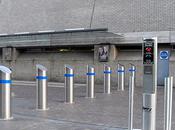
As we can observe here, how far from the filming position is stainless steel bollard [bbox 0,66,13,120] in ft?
29.1

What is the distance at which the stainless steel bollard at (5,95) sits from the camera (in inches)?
349

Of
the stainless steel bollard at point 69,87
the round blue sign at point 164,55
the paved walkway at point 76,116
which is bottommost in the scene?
the paved walkway at point 76,116

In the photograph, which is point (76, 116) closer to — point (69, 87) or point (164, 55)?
point (69, 87)

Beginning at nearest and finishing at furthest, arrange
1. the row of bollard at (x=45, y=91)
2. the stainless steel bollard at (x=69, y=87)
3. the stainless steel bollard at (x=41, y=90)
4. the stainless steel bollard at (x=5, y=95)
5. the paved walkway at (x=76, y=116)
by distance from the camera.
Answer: the row of bollard at (x=45, y=91), the paved walkway at (x=76, y=116), the stainless steel bollard at (x=5, y=95), the stainless steel bollard at (x=41, y=90), the stainless steel bollard at (x=69, y=87)

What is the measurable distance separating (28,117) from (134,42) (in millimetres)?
→ 12362

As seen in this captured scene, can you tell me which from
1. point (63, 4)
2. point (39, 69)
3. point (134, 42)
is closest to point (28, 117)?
point (39, 69)

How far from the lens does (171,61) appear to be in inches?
769

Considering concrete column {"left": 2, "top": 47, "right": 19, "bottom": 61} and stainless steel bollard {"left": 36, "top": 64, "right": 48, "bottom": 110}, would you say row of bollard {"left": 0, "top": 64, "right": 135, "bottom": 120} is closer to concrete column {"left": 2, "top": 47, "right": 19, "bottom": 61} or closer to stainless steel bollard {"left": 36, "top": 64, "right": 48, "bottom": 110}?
stainless steel bollard {"left": 36, "top": 64, "right": 48, "bottom": 110}

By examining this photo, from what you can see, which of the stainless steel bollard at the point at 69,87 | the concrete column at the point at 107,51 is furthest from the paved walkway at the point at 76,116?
the concrete column at the point at 107,51

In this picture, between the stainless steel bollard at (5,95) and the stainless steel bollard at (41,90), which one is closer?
the stainless steel bollard at (5,95)

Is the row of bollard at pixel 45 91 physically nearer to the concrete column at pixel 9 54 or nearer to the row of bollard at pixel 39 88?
the row of bollard at pixel 39 88

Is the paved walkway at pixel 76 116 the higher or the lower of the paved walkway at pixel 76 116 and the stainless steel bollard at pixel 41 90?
the lower

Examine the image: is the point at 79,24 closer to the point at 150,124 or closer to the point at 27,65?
the point at 27,65

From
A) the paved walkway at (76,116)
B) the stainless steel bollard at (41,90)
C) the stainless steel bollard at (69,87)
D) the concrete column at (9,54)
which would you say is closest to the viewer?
the paved walkway at (76,116)
